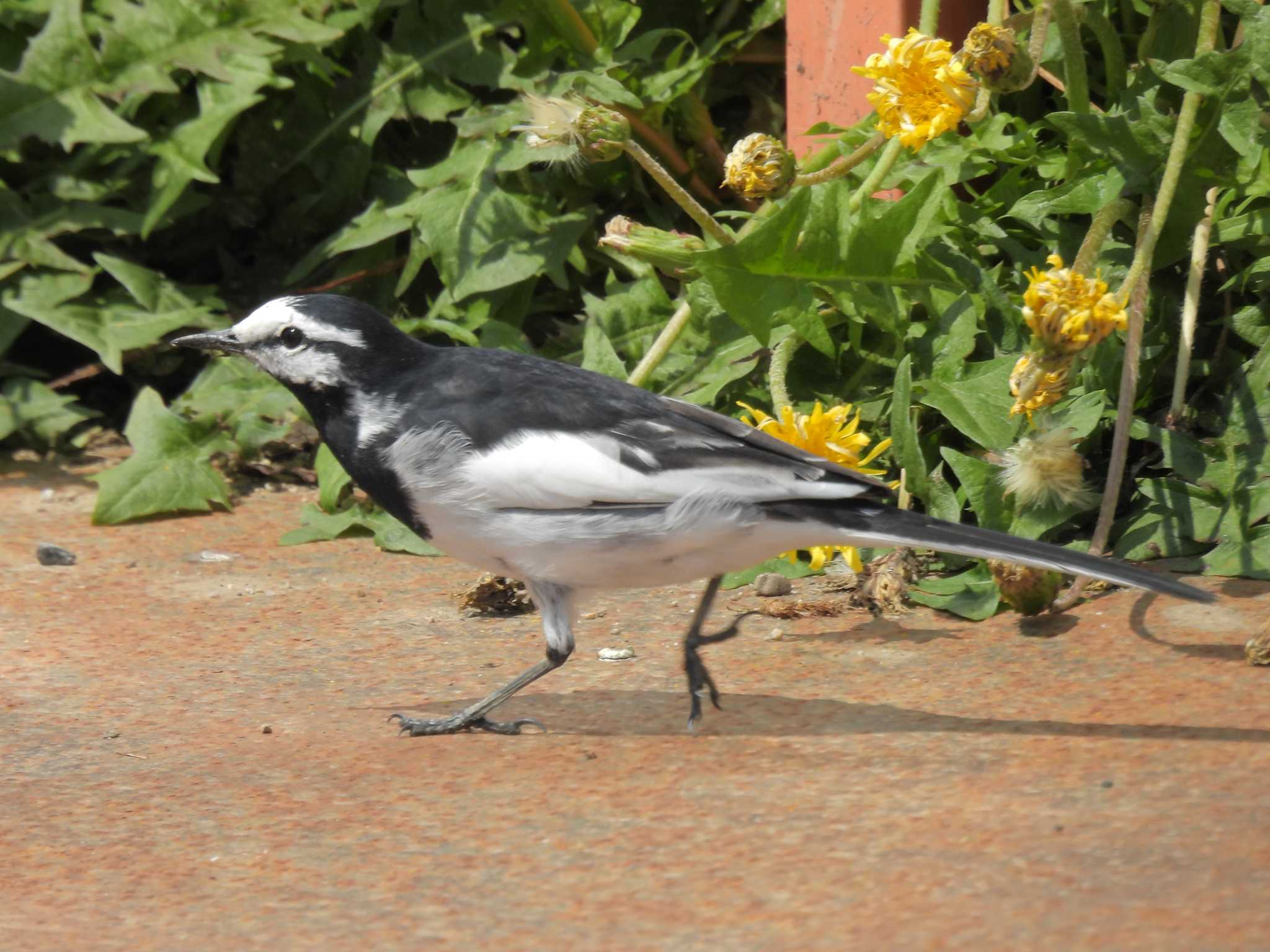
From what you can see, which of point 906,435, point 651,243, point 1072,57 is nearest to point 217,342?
point 651,243

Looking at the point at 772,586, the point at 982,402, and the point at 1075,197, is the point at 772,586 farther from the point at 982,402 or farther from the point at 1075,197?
the point at 1075,197

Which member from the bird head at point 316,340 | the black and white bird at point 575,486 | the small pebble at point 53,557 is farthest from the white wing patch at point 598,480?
the small pebble at point 53,557

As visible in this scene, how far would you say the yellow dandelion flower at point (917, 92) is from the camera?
420 cm

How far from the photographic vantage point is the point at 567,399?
3.74m

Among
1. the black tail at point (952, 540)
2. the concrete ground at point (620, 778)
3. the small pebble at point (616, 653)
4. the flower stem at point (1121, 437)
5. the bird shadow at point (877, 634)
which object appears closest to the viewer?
the concrete ground at point (620, 778)

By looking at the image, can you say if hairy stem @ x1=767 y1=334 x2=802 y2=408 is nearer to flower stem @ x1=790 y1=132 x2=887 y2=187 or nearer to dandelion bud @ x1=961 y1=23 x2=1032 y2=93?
flower stem @ x1=790 y1=132 x2=887 y2=187

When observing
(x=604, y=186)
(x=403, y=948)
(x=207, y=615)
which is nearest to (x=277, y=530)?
(x=207, y=615)

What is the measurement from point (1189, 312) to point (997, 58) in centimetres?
90

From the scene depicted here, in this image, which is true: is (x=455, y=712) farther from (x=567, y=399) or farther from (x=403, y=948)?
(x=403, y=948)

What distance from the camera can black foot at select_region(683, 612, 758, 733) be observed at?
144 inches

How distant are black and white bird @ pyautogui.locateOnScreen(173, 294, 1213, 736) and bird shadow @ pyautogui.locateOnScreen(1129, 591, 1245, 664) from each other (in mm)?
624

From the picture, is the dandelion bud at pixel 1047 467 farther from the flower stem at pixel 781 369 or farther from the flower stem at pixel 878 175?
the flower stem at pixel 878 175

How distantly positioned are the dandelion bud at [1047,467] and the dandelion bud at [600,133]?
1.43 metres

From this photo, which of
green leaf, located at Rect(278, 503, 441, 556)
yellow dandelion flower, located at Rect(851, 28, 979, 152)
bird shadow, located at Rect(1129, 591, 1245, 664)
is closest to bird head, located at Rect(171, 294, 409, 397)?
green leaf, located at Rect(278, 503, 441, 556)
